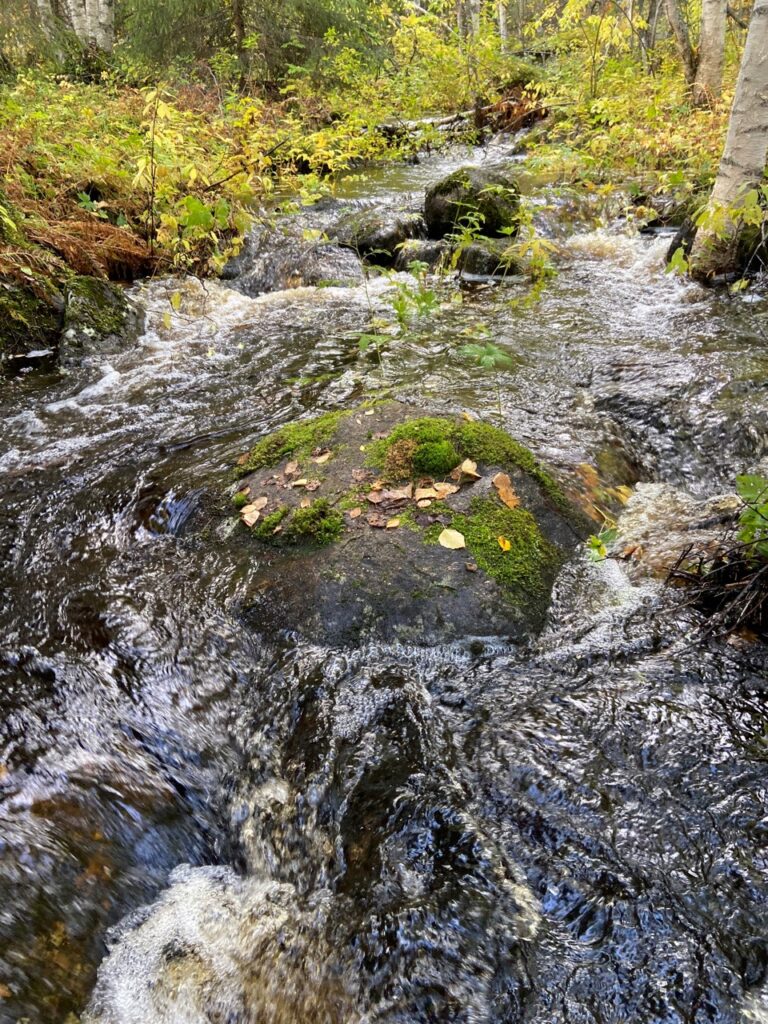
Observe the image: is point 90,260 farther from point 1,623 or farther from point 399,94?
point 399,94

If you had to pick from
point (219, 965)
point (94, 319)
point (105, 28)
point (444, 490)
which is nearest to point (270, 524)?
point (444, 490)

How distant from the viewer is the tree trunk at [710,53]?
11.2 metres

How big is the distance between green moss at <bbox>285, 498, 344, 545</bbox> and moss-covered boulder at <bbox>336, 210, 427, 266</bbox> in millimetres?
6618

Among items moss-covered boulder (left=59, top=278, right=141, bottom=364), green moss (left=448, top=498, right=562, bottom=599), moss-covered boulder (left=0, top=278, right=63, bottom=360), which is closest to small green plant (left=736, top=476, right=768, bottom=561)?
green moss (left=448, top=498, right=562, bottom=599)

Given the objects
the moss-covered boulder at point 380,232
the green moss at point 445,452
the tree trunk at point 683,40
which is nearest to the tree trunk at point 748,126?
the green moss at point 445,452

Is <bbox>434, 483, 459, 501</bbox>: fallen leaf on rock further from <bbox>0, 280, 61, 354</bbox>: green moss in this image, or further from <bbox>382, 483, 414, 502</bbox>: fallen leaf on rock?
<bbox>0, 280, 61, 354</bbox>: green moss

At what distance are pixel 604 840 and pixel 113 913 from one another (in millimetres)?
1853

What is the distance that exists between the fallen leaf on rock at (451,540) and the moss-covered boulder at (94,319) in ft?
15.9

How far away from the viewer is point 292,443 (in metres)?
4.23

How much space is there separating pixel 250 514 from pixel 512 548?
161 cm

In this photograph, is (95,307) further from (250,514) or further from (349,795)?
(349,795)

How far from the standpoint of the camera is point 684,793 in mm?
2410

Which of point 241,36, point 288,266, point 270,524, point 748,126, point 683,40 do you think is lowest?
point 270,524

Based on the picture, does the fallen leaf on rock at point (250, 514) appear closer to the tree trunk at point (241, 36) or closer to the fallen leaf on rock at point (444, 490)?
the fallen leaf on rock at point (444, 490)
